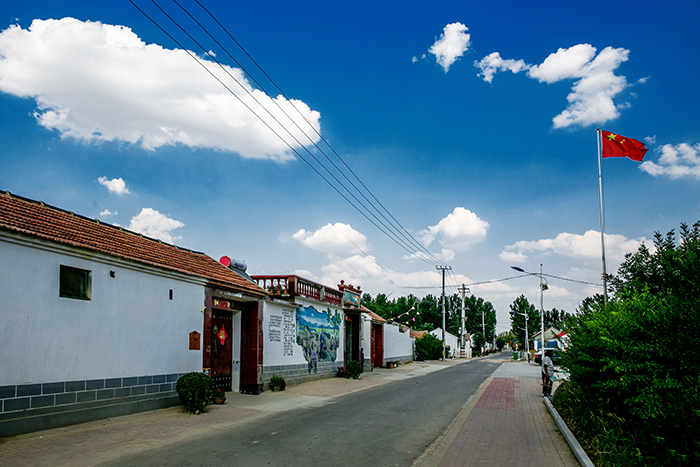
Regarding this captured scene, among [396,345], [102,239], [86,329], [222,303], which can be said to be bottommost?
[396,345]

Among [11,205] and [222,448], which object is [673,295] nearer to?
[222,448]

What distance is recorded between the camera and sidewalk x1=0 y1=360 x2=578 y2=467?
8.13 meters

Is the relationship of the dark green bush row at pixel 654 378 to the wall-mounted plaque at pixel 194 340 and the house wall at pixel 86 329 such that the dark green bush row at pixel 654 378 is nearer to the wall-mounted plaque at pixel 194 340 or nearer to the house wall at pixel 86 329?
the house wall at pixel 86 329

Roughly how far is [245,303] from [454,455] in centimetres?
1134

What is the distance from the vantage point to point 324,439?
959 cm

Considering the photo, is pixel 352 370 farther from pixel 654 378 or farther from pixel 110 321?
pixel 654 378

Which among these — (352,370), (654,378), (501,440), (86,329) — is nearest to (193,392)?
(86,329)

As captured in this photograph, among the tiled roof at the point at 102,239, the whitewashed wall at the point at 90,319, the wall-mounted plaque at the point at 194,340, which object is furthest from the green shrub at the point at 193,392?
the tiled roof at the point at 102,239

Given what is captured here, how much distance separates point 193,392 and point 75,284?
4.08 m

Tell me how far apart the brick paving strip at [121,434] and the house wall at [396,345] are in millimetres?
23283

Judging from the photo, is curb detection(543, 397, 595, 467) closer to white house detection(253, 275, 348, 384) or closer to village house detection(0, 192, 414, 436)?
village house detection(0, 192, 414, 436)

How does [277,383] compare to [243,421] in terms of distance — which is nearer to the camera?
[243,421]

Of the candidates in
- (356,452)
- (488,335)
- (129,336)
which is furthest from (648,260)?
(488,335)

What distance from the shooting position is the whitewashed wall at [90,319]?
30.5ft
